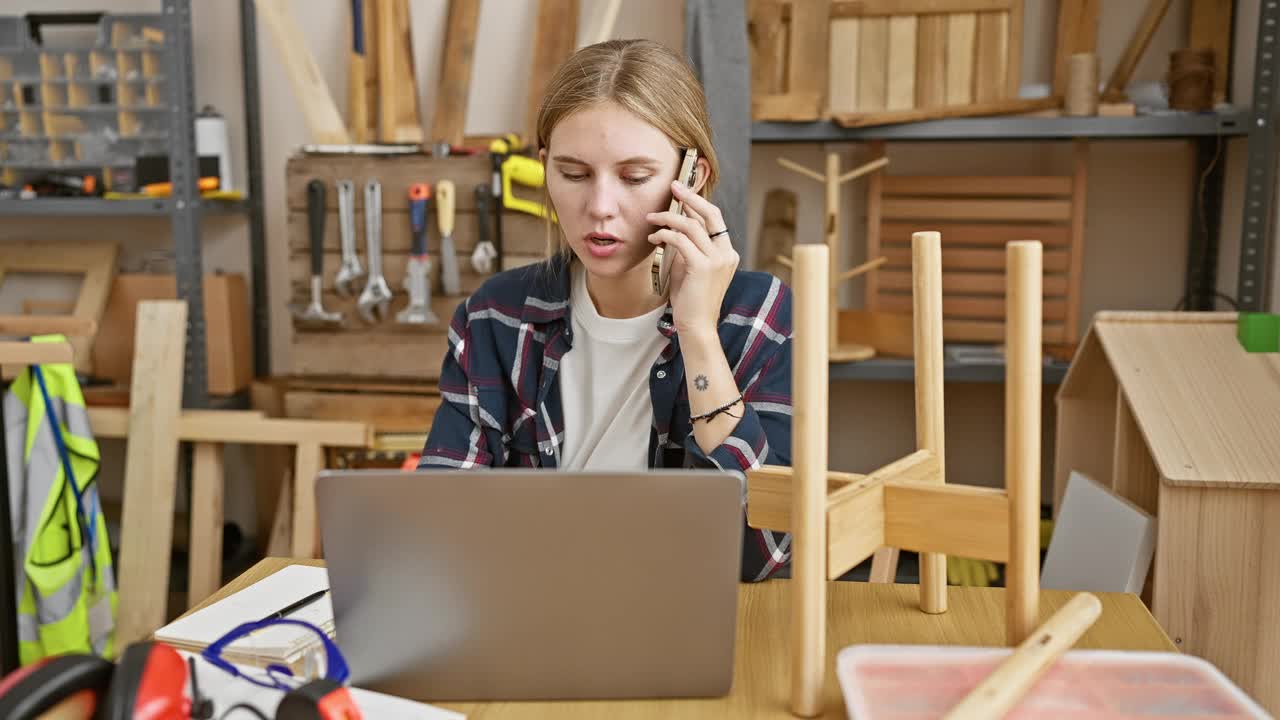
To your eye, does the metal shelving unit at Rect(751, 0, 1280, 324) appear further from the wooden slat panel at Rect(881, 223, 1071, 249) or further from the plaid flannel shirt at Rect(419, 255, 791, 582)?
the plaid flannel shirt at Rect(419, 255, 791, 582)

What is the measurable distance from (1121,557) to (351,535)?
1130 millimetres

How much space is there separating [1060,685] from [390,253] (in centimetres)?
206

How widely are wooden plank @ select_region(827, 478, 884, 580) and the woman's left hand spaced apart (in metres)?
0.40

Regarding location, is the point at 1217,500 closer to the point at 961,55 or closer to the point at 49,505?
the point at 961,55

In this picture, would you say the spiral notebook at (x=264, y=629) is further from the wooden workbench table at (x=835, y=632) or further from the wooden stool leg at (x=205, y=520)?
the wooden stool leg at (x=205, y=520)

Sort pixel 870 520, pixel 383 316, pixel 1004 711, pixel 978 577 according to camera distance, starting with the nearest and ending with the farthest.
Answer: pixel 1004 711
pixel 870 520
pixel 978 577
pixel 383 316

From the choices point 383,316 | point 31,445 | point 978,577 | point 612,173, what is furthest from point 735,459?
point 31,445

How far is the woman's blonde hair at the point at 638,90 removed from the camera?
4.04ft

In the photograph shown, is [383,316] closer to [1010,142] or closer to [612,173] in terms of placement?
[612,173]

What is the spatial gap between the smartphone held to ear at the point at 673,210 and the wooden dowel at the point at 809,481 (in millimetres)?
548

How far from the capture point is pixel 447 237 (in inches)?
96.3

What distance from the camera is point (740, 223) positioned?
7.37 feet

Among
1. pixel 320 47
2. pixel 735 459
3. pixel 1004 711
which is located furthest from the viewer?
pixel 320 47

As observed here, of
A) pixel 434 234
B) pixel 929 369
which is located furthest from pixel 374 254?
pixel 929 369
